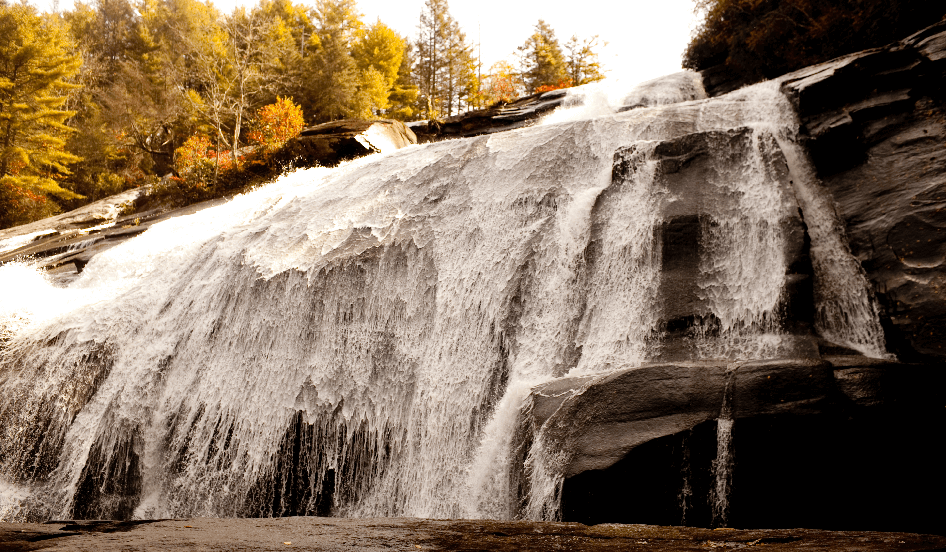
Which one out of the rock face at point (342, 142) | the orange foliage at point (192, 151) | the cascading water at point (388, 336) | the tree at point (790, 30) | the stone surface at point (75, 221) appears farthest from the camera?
the orange foliage at point (192, 151)

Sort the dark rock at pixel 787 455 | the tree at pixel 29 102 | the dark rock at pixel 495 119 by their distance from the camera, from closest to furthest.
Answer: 1. the dark rock at pixel 787 455
2. the dark rock at pixel 495 119
3. the tree at pixel 29 102

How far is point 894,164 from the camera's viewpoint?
6934mm

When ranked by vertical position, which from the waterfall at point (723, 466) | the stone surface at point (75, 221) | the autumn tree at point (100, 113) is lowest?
the waterfall at point (723, 466)

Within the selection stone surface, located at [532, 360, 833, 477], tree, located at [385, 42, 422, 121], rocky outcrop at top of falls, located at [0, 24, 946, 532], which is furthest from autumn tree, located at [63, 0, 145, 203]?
stone surface, located at [532, 360, 833, 477]

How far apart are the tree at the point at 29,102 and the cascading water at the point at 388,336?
20.4 meters

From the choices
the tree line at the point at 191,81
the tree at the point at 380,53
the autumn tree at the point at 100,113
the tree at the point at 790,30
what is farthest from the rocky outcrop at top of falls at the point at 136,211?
the tree at the point at 380,53

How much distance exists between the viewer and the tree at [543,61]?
38344 millimetres

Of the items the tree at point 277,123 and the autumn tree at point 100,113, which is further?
the autumn tree at point 100,113

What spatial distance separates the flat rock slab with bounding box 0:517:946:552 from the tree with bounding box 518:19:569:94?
37.0 m

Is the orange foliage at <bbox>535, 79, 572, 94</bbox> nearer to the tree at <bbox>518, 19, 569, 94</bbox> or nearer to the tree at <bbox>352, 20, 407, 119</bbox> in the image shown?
the tree at <bbox>518, 19, 569, 94</bbox>

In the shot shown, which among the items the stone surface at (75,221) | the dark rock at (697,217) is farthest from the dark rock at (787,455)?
the stone surface at (75,221)

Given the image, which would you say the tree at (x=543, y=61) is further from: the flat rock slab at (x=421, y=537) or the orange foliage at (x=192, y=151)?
the flat rock slab at (x=421, y=537)

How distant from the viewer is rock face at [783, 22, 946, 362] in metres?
5.77

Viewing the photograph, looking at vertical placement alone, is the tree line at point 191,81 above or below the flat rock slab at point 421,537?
above
